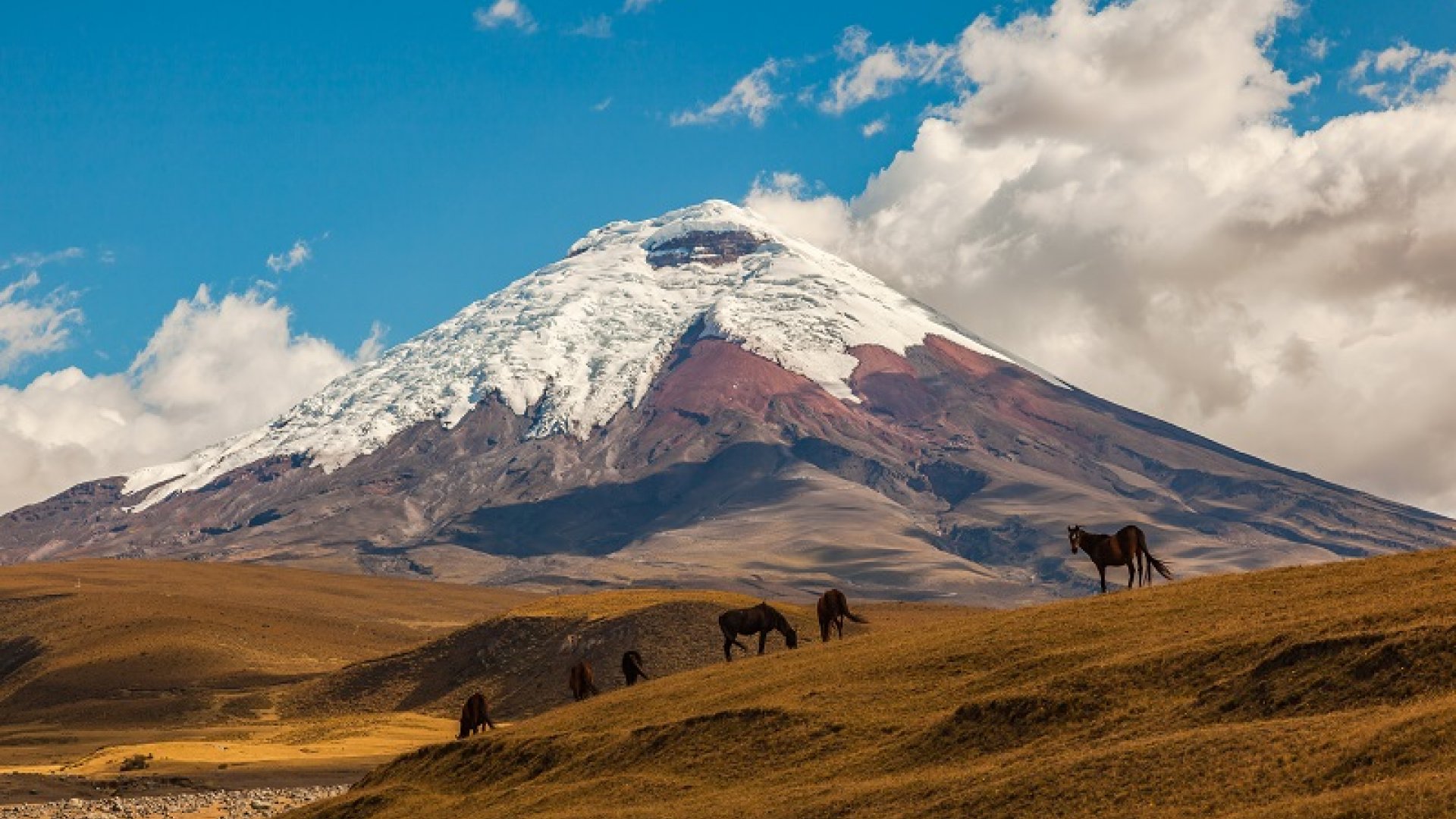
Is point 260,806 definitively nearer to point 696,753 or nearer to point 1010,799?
point 696,753

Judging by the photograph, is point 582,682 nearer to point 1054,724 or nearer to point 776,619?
point 776,619

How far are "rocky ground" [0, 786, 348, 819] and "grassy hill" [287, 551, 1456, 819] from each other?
1212cm

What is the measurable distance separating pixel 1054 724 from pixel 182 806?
1883 inches

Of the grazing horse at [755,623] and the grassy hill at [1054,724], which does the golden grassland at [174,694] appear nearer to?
the grazing horse at [755,623]

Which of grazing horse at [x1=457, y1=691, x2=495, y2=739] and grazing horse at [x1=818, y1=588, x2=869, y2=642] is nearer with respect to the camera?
grazing horse at [x1=457, y1=691, x2=495, y2=739]

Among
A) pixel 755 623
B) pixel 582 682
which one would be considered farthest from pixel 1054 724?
pixel 582 682

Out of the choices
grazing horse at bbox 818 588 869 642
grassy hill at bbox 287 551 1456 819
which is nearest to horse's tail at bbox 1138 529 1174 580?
grassy hill at bbox 287 551 1456 819

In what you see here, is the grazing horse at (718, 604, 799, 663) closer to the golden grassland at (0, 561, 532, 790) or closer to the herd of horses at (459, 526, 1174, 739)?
the herd of horses at (459, 526, 1174, 739)

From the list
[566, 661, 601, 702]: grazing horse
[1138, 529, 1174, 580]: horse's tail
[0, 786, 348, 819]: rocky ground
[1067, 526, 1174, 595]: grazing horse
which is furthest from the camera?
[0, 786, 348, 819]: rocky ground

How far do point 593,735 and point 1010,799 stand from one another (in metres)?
23.0

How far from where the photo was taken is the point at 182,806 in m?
75.8

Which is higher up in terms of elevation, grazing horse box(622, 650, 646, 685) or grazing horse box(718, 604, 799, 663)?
grazing horse box(718, 604, 799, 663)

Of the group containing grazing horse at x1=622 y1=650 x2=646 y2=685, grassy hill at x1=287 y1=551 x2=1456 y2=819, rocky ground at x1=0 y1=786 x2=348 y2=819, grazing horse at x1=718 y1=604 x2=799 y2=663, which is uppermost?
grazing horse at x1=718 y1=604 x2=799 y2=663

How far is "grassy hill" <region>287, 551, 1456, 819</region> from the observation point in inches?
1353
